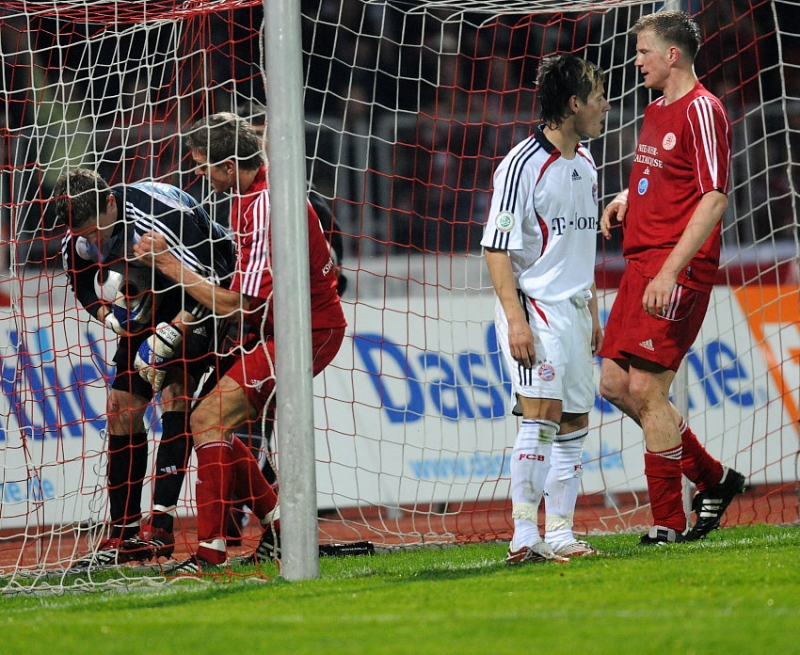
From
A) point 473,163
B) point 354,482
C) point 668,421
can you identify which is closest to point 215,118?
point 668,421

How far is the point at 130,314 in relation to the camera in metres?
5.23

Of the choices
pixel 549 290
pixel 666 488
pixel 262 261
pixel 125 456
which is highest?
pixel 262 261

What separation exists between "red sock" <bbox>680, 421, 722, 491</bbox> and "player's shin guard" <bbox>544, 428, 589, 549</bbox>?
Answer: 0.73m

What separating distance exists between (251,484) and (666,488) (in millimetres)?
1633

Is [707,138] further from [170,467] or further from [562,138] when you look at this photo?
[170,467]

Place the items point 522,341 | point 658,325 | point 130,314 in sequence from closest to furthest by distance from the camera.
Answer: point 522,341 → point 658,325 → point 130,314

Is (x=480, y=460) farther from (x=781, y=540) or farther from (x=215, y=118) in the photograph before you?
(x=215, y=118)

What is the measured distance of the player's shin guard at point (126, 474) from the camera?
5.25m

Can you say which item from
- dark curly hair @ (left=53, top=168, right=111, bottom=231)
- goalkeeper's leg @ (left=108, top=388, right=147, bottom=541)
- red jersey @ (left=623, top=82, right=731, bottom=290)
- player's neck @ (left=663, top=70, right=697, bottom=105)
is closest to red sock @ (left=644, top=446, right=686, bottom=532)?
red jersey @ (left=623, top=82, right=731, bottom=290)

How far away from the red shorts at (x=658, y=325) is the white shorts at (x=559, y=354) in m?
0.38

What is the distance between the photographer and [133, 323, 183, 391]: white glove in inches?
200

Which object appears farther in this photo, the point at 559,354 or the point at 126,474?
the point at 126,474

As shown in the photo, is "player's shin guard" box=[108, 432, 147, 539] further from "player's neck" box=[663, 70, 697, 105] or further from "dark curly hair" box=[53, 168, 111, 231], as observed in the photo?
"player's neck" box=[663, 70, 697, 105]

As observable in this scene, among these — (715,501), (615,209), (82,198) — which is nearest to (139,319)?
(82,198)
